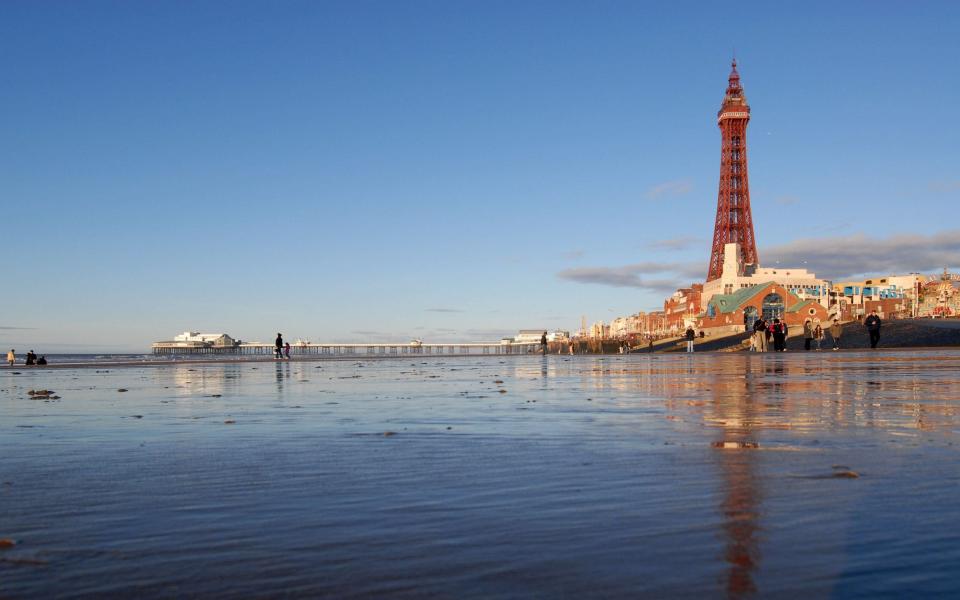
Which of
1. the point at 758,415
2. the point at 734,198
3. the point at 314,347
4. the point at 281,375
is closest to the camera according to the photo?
the point at 758,415

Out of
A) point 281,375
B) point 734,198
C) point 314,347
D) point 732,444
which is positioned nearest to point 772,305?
point 734,198

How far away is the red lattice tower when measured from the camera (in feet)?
431

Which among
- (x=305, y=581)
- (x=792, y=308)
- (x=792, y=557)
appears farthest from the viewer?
Result: (x=792, y=308)

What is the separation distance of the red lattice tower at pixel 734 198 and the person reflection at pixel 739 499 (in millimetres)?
128438

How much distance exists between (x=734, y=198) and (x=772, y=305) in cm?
4614

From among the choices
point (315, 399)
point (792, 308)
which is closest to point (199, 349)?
point (792, 308)

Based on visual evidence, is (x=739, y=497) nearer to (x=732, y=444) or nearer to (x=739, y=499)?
(x=739, y=499)

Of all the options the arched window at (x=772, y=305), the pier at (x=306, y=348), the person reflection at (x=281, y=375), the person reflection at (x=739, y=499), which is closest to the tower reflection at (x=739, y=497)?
the person reflection at (x=739, y=499)

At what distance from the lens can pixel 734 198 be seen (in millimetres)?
134125

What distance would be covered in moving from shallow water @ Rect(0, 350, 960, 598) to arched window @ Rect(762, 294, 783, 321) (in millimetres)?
90539

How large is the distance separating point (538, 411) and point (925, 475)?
14.8ft

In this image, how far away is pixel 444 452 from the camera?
5125mm

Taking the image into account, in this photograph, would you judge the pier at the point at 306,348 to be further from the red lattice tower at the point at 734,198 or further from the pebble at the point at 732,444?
the pebble at the point at 732,444

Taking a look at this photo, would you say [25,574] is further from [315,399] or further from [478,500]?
[315,399]
